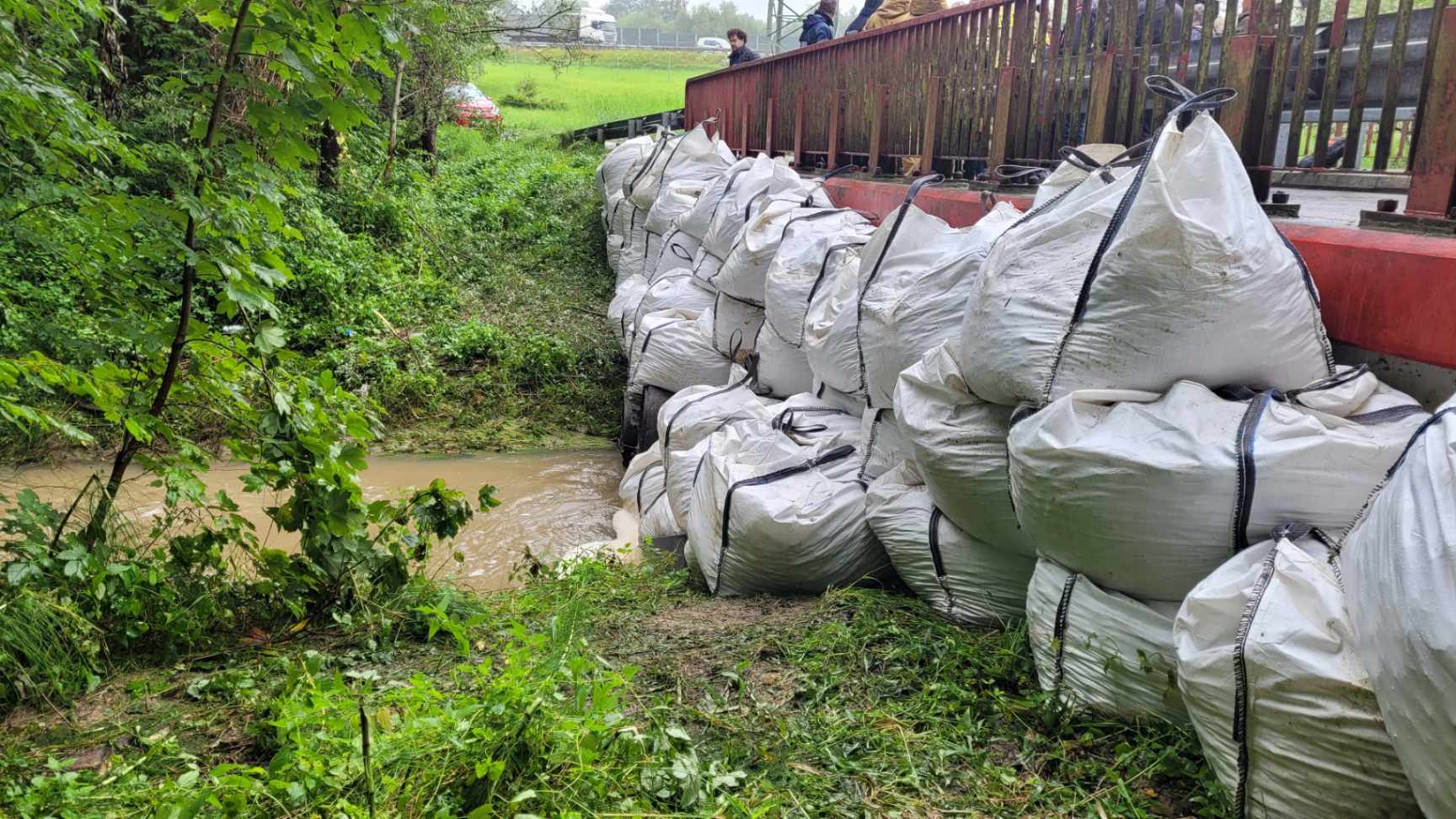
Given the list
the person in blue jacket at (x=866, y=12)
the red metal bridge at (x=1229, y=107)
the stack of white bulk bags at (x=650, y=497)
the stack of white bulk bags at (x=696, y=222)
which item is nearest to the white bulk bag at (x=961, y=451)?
the red metal bridge at (x=1229, y=107)

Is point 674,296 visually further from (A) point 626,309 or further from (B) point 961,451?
(B) point 961,451

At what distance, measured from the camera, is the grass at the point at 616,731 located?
1677 millimetres

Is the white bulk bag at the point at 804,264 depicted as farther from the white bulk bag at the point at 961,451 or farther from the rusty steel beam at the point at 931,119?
the rusty steel beam at the point at 931,119

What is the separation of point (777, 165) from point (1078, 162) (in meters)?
2.96

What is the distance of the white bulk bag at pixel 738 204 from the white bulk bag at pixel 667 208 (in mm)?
1234

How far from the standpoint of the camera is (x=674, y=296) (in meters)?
5.88

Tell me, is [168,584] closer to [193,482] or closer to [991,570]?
[193,482]

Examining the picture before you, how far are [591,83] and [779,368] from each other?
30.6 metres

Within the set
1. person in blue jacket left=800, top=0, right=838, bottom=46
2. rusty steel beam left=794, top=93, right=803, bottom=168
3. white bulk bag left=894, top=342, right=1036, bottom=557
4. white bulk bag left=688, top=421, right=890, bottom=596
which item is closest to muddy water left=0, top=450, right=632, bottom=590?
white bulk bag left=688, top=421, right=890, bottom=596

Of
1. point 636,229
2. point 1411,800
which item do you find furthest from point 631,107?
point 1411,800

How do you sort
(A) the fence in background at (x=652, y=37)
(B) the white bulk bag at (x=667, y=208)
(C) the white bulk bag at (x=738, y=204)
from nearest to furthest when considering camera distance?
(C) the white bulk bag at (x=738, y=204) → (B) the white bulk bag at (x=667, y=208) → (A) the fence in background at (x=652, y=37)

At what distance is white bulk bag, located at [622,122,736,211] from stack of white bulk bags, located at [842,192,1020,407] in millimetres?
4494

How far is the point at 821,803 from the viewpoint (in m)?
1.80

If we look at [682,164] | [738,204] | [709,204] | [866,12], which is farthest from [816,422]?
[866,12]
